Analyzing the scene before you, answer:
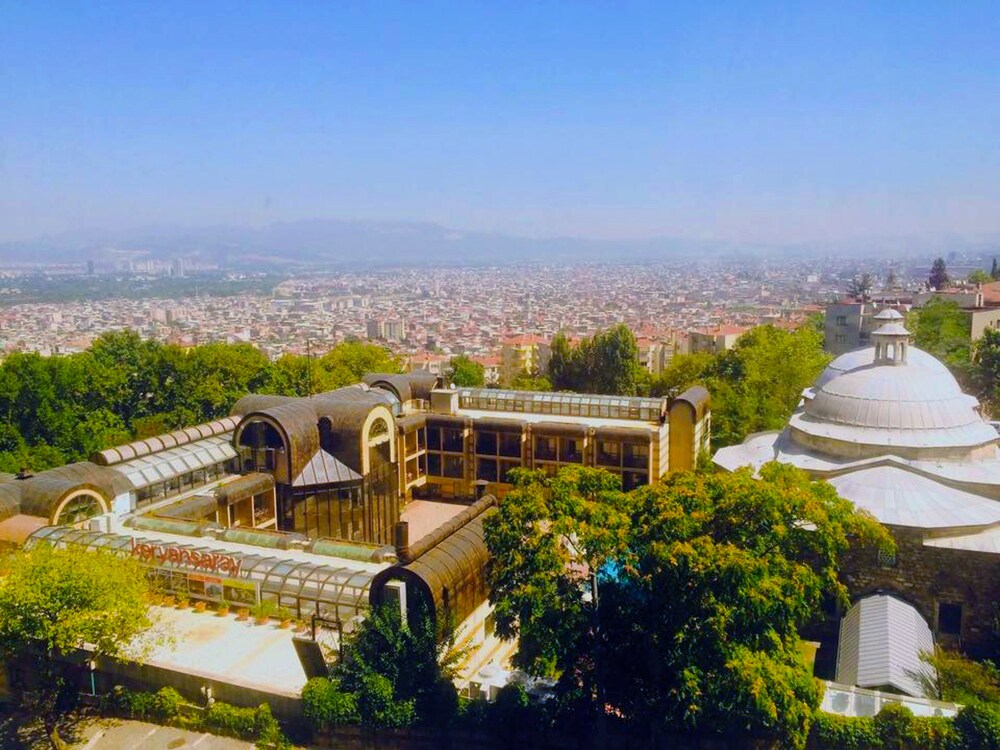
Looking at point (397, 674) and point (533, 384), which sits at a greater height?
point (397, 674)

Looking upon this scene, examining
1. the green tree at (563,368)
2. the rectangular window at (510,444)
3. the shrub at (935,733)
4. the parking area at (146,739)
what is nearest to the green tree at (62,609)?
the parking area at (146,739)

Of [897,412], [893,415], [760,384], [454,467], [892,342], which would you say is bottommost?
[454,467]

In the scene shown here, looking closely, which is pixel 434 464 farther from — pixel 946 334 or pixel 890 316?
pixel 946 334

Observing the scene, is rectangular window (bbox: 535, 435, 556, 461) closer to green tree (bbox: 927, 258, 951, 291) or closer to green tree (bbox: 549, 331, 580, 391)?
green tree (bbox: 549, 331, 580, 391)

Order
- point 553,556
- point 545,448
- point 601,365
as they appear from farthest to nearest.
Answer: point 601,365
point 545,448
point 553,556

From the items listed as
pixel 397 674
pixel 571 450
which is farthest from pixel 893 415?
pixel 397 674

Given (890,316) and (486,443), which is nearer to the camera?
(890,316)

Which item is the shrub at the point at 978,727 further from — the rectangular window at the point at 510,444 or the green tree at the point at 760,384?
the green tree at the point at 760,384
